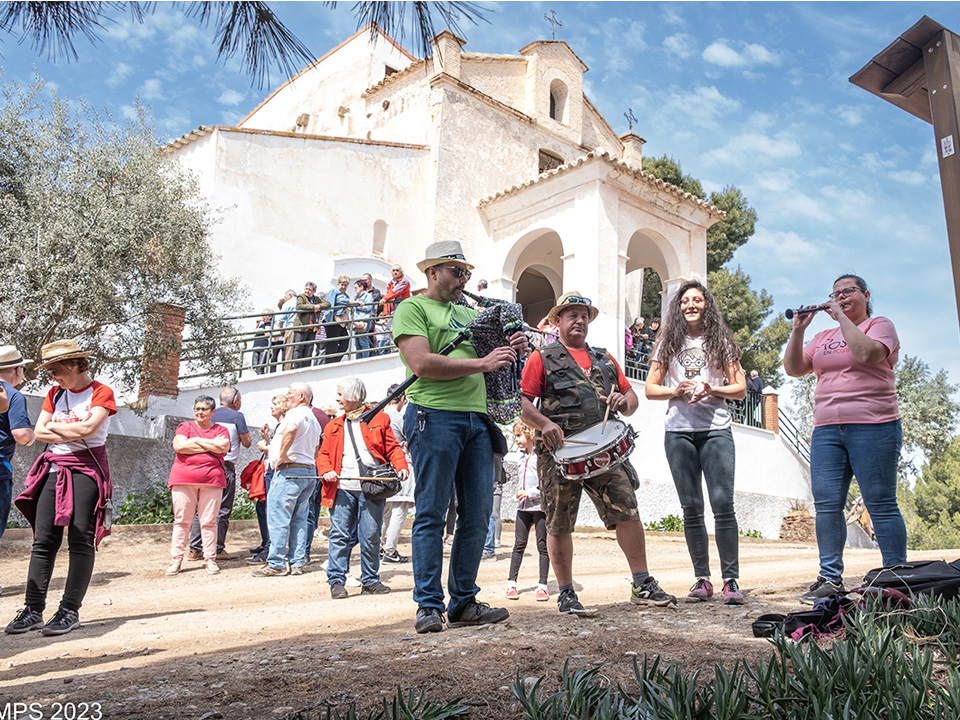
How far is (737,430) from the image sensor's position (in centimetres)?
1930

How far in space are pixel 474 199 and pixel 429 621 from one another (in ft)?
62.4

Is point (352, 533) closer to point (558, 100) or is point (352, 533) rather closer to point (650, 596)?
point (650, 596)

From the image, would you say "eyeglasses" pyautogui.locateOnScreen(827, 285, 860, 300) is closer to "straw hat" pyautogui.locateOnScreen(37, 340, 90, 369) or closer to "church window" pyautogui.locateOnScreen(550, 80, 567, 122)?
"straw hat" pyautogui.locateOnScreen(37, 340, 90, 369)

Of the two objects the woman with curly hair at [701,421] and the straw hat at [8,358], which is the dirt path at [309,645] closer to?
the woman with curly hair at [701,421]

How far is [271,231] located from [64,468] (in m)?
14.0

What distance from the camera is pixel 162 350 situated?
12.2 metres

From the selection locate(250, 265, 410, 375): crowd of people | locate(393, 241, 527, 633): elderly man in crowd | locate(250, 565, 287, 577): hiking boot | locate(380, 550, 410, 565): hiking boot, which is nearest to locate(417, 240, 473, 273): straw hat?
locate(393, 241, 527, 633): elderly man in crowd

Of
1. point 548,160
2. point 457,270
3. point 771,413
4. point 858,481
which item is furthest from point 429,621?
point 548,160

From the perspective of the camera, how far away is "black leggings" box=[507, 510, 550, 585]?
21.8ft

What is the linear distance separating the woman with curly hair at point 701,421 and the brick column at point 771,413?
15.9 meters

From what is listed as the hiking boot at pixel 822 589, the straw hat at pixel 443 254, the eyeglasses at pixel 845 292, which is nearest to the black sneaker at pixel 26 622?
the straw hat at pixel 443 254

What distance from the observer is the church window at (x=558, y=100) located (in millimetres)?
25281

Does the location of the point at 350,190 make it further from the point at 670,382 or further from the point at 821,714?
the point at 821,714

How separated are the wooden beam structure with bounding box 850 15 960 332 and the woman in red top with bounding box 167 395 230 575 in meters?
7.04
